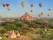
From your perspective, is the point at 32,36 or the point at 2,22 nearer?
the point at 32,36

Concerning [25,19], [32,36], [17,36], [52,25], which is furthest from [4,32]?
[25,19]

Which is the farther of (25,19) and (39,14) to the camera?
(25,19)

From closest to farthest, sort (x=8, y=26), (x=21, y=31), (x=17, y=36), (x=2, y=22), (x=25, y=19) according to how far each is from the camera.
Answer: (x=17, y=36) → (x=21, y=31) → (x=8, y=26) → (x=2, y=22) → (x=25, y=19)

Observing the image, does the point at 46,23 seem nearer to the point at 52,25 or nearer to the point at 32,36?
the point at 52,25

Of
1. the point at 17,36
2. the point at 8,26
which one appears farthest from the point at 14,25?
the point at 17,36

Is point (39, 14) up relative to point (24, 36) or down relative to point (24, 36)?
up

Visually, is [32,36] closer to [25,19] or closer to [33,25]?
[33,25]

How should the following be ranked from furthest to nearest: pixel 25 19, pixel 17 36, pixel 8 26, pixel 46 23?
pixel 25 19 → pixel 46 23 → pixel 8 26 → pixel 17 36

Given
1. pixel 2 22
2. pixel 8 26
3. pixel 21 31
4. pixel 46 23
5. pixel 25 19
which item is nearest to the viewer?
pixel 21 31

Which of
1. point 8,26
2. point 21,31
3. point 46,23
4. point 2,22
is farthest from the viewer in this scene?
point 2,22

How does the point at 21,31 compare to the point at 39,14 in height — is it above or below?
below
